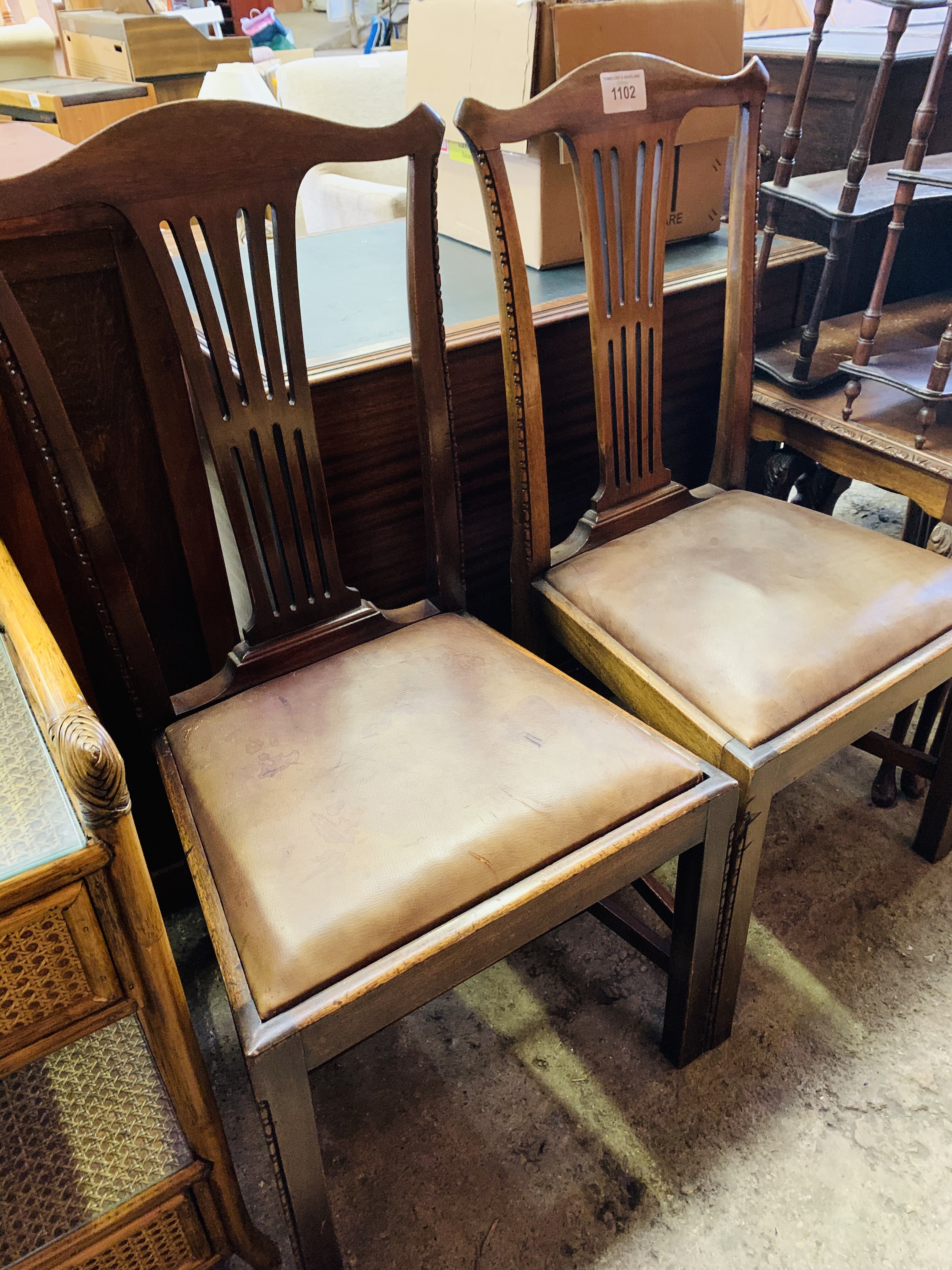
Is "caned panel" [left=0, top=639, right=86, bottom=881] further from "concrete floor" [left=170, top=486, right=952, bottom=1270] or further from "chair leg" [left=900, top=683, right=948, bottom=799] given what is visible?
"chair leg" [left=900, top=683, right=948, bottom=799]

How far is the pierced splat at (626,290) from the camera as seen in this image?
3.74ft

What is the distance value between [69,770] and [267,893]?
30cm

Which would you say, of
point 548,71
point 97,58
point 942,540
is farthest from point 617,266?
point 97,58

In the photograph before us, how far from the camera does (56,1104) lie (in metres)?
0.81

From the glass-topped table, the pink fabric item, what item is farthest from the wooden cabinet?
the pink fabric item

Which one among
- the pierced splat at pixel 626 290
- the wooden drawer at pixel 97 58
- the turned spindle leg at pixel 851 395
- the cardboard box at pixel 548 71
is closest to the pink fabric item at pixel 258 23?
the wooden drawer at pixel 97 58

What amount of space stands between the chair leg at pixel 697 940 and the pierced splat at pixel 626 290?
515 millimetres

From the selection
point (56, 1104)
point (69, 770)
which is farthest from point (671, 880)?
point (69, 770)

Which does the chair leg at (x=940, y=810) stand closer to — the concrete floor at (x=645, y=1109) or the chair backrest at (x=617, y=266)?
the concrete floor at (x=645, y=1109)

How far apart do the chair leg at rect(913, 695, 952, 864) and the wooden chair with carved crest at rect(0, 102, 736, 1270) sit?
0.52 metres

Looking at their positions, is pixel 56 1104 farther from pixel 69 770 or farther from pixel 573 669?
pixel 573 669

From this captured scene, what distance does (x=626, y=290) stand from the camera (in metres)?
1.21

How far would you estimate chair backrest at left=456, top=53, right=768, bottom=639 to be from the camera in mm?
1078

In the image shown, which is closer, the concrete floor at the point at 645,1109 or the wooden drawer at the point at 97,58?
the concrete floor at the point at 645,1109
